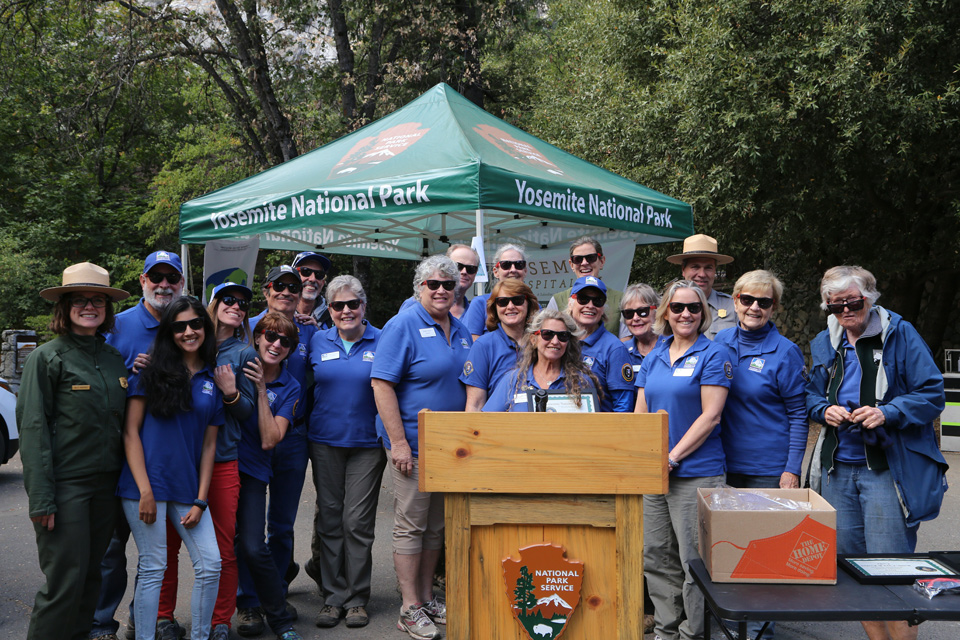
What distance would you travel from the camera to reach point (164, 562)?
336 cm

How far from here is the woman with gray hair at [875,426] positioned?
3109mm

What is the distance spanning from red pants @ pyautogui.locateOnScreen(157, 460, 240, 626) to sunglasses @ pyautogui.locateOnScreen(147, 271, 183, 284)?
1023mm

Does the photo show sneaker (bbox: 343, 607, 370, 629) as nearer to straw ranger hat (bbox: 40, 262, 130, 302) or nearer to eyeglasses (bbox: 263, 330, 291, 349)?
eyeglasses (bbox: 263, 330, 291, 349)

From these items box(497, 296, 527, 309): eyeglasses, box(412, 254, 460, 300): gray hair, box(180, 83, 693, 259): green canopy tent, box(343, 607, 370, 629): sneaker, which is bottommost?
box(343, 607, 370, 629): sneaker

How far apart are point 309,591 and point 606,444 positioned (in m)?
3.13

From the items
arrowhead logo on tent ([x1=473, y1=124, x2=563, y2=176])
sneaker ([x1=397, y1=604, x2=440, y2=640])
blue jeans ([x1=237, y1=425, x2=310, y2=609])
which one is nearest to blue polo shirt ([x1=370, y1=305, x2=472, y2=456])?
blue jeans ([x1=237, y1=425, x2=310, y2=609])

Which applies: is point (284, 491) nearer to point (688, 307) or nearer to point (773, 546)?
point (688, 307)

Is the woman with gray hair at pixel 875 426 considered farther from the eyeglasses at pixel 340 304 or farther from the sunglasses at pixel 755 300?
the eyeglasses at pixel 340 304

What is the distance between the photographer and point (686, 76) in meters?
9.16

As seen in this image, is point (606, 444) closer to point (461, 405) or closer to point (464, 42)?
point (461, 405)

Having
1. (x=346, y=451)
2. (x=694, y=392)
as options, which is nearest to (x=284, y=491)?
(x=346, y=451)

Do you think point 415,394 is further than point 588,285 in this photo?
Yes

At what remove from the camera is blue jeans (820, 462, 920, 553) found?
3.14m

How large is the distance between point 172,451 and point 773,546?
2.56 m
